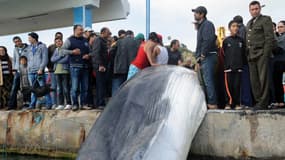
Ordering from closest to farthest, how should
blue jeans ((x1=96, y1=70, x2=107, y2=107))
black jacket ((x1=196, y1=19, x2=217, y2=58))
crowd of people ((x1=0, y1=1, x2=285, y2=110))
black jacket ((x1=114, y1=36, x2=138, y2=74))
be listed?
crowd of people ((x1=0, y1=1, x2=285, y2=110)), black jacket ((x1=196, y1=19, x2=217, y2=58)), black jacket ((x1=114, y1=36, x2=138, y2=74)), blue jeans ((x1=96, y1=70, x2=107, y2=107))

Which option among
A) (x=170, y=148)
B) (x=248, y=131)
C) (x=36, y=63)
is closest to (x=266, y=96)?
(x=248, y=131)

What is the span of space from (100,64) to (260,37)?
125 inches

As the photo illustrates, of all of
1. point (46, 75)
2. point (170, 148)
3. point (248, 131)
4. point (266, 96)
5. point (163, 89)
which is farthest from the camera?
point (46, 75)

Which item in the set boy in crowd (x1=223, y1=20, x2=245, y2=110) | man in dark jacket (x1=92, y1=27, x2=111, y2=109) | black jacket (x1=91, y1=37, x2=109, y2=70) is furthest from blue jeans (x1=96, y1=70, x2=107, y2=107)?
boy in crowd (x1=223, y1=20, x2=245, y2=110)

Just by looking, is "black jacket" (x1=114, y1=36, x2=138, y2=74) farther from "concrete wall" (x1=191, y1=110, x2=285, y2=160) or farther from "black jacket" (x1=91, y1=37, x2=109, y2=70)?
"concrete wall" (x1=191, y1=110, x2=285, y2=160)

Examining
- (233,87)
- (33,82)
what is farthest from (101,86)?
(233,87)

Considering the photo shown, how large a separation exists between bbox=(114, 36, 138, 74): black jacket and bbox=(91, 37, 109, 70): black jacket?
237 millimetres

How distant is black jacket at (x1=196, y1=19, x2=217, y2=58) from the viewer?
21.9 ft

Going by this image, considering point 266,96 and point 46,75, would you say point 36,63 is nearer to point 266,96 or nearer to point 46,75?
point 46,75

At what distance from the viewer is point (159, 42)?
22.7 feet

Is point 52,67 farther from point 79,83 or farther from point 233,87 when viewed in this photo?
point 233,87

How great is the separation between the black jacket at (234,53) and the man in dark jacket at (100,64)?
93.8 inches

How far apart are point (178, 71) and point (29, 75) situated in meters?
4.50

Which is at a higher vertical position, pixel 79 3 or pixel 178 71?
pixel 79 3
